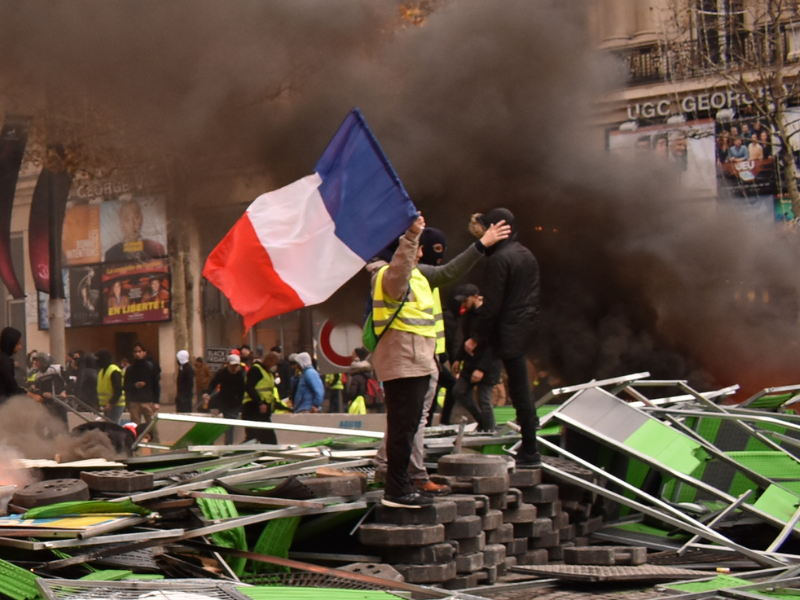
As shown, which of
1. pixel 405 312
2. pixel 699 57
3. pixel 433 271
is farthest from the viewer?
pixel 699 57

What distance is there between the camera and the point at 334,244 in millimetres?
5160

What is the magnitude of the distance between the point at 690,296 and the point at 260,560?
9227mm

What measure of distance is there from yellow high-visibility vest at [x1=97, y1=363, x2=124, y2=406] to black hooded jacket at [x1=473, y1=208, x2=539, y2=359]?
833cm

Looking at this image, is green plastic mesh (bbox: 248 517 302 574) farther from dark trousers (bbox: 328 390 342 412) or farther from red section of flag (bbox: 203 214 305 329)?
dark trousers (bbox: 328 390 342 412)

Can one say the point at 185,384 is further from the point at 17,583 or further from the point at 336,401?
the point at 17,583

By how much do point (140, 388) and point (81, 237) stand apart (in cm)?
1440

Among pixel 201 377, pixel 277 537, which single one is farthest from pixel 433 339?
pixel 201 377

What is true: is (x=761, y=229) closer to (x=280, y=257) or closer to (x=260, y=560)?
(x=280, y=257)

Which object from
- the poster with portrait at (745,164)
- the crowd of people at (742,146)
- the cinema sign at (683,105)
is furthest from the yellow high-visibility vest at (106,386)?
the crowd of people at (742,146)

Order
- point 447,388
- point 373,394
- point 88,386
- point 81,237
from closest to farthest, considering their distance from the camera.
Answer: point 447,388 → point 373,394 → point 88,386 → point 81,237

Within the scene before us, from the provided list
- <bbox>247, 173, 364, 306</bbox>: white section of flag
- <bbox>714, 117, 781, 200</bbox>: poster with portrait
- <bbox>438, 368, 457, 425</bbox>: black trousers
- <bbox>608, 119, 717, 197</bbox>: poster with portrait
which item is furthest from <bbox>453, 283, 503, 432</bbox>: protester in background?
<bbox>714, 117, 781, 200</bbox>: poster with portrait

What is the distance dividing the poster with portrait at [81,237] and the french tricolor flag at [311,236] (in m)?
21.2

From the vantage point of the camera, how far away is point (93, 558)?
3.96 meters

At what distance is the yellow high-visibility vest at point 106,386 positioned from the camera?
42.9 feet
